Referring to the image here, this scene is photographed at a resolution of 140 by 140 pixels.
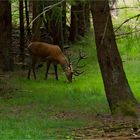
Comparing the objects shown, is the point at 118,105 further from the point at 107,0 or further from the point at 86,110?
the point at 107,0

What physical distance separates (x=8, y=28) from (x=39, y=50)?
1569 millimetres

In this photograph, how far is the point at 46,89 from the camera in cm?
1784

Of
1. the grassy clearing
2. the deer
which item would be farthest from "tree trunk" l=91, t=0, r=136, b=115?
the deer

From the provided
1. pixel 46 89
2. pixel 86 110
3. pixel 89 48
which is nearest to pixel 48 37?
pixel 89 48

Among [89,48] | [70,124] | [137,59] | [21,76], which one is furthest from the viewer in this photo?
[89,48]

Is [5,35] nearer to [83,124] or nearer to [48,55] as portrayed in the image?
[48,55]

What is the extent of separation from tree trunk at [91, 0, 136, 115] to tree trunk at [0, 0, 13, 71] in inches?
359

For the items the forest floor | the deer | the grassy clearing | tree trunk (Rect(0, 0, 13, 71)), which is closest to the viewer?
the forest floor

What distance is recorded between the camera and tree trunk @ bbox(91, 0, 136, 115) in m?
11.8

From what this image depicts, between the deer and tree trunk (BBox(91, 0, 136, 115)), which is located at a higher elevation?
Result: tree trunk (BBox(91, 0, 136, 115))

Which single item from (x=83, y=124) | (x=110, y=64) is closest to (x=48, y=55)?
(x=110, y=64)

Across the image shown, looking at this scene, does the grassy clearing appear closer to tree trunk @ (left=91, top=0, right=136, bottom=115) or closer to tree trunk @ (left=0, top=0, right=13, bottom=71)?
tree trunk @ (left=91, top=0, right=136, bottom=115)

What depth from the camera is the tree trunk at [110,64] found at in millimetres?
11805

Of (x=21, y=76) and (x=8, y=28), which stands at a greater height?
(x=8, y=28)
